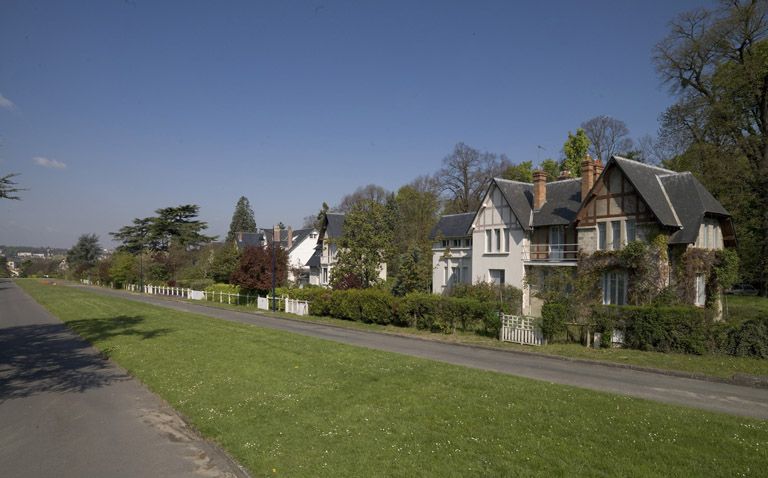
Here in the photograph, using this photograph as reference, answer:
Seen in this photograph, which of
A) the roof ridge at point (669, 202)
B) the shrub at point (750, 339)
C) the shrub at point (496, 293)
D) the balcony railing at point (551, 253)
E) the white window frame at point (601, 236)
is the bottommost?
the shrub at point (750, 339)

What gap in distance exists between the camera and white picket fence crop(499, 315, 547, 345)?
2037 centimetres

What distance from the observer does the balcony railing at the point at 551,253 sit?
93.5 feet

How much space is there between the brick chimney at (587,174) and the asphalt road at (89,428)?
2476 centimetres

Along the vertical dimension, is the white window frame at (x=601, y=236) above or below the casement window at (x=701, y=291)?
above

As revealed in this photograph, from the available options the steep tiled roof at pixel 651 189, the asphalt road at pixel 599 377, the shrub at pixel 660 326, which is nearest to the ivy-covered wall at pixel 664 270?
the steep tiled roof at pixel 651 189

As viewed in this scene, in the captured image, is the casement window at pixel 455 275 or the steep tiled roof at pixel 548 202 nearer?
the steep tiled roof at pixel 548 202

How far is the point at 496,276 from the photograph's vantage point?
33094 mm

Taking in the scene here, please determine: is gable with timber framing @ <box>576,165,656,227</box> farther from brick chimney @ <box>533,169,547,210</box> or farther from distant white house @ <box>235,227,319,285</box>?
distant white house @ <box>235,227,319,285</box>

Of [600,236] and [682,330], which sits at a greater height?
[600,236]

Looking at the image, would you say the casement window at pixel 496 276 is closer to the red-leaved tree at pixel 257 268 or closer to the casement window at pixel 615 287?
the casement window at pixel 615 287

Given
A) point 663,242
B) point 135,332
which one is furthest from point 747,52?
point 135,332

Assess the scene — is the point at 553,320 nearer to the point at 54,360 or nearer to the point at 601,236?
the point at 601,236

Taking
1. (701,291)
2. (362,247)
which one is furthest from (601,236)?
(362,247)

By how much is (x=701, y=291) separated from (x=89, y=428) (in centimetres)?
2619
